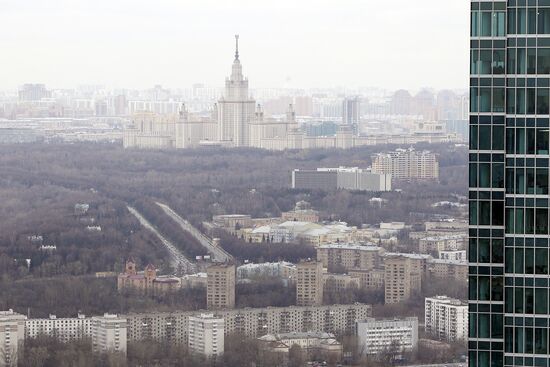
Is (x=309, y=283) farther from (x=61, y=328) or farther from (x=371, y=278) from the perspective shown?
(x=61, y=328)

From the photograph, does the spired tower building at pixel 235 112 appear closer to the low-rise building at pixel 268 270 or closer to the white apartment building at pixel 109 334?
the low-rise building at pixel 268 270

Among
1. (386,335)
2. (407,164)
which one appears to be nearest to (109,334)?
(386,335)

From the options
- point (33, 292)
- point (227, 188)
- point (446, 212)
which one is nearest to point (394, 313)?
point (33, 292)

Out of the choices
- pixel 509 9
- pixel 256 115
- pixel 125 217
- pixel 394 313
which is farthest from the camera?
pixel 256 115

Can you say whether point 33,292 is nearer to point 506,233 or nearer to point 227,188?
point 227,188

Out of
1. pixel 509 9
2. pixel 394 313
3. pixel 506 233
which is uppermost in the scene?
pixel 509 9

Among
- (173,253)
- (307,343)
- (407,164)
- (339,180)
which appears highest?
(407,164)

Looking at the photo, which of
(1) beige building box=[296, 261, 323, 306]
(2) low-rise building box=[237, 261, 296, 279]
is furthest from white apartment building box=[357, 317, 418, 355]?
(2) low-rise building box=[237, 261, 296, 279]
